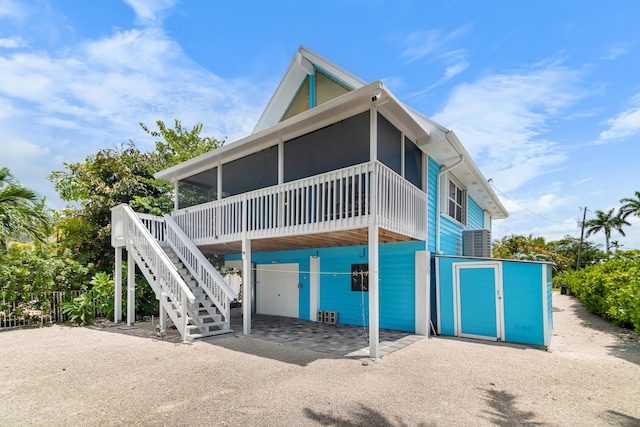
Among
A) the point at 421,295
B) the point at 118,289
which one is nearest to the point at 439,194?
the point at 421,295

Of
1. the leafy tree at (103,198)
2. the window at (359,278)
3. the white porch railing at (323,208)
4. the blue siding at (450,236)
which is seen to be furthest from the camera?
the leafy tree at (103,198)

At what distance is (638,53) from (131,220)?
40.7ft

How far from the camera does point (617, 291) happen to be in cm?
932

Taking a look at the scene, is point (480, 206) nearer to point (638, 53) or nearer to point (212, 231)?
point (638, 53)

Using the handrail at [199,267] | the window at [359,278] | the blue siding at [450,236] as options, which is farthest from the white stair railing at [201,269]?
the blue siding at [450,236]

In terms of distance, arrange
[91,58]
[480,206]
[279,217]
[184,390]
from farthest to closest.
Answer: [480,206] < [91,58] < [279,217] < [184,390]

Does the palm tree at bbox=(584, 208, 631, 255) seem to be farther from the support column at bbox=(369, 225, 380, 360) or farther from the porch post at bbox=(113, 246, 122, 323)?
the porch post at bbox=(113, 246, 122, 323)

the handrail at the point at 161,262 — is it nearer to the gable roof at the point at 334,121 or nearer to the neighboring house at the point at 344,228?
the neighboring house at the point at 344,228

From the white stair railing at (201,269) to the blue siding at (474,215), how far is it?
8.74m

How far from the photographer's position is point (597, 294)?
11.3 metres

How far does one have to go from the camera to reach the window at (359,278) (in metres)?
9.22

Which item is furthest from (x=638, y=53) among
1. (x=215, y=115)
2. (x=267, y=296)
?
(x=215, y=115)

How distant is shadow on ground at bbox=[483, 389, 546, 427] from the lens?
3555mm

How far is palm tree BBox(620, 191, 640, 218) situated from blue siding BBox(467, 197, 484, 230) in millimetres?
33895
